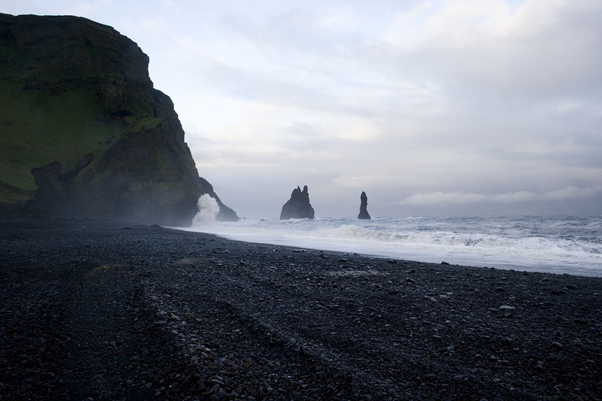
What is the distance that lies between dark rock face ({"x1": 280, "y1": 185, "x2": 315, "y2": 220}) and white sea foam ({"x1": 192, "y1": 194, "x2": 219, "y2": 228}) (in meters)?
41.8

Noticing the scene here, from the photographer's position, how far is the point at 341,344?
13.1ft

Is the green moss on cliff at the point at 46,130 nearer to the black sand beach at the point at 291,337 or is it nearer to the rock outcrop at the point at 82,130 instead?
the rock outcrop at the point at 82,130

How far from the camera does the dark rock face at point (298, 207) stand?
95500 mm

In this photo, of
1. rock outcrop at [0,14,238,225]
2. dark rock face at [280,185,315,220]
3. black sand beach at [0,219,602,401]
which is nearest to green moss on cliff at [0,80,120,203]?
rock outcrop at [0,14,238,225]

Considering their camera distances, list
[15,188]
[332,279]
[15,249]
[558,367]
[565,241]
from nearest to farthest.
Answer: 1. [558,367]
2. [332,279]
3. [15,249]
4. [565,241]
5. [15,188]

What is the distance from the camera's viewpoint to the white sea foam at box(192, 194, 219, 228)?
166 ft

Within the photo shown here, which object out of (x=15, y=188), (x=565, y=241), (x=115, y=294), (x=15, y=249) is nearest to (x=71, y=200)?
(x=15, y=188)

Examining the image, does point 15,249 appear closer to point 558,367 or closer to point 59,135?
point 558,367

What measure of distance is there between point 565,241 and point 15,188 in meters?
48.7

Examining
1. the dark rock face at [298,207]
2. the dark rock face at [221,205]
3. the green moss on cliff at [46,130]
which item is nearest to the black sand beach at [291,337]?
the green moss on cliff at [46,130]

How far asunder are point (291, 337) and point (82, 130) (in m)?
54.5

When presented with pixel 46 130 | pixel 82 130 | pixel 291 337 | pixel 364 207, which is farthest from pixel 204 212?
pixel 364 207

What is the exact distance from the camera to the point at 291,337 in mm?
4121

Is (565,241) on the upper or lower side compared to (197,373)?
upper
